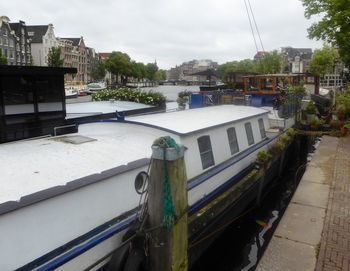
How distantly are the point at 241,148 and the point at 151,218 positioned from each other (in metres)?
4.67

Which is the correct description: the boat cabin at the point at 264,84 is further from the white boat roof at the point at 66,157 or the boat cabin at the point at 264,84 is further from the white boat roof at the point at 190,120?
the white boat roof at the point at 66,157

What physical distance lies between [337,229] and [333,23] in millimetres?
15009

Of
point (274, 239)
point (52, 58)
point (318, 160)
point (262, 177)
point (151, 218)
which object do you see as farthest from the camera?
point (52, 58)

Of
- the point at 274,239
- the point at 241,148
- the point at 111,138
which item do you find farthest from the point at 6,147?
the point at 241,148

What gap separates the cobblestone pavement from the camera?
16.1 ft

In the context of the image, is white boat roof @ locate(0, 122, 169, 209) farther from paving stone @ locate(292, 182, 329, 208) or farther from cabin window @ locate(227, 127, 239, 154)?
paving stone @ locate(292, 182, 329, 208)

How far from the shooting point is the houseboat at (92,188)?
360 centimetres

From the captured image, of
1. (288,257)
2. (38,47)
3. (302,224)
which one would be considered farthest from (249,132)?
(38,47)

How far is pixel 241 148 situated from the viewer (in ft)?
27.9

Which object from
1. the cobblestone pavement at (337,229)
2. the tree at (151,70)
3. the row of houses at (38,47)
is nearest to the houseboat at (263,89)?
the cobblestone pavement at (337,229)

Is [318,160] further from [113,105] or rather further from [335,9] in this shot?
[335,9]

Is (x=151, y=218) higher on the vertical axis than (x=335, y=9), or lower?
lower

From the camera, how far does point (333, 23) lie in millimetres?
17906

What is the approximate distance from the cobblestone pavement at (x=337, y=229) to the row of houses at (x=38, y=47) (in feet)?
154
